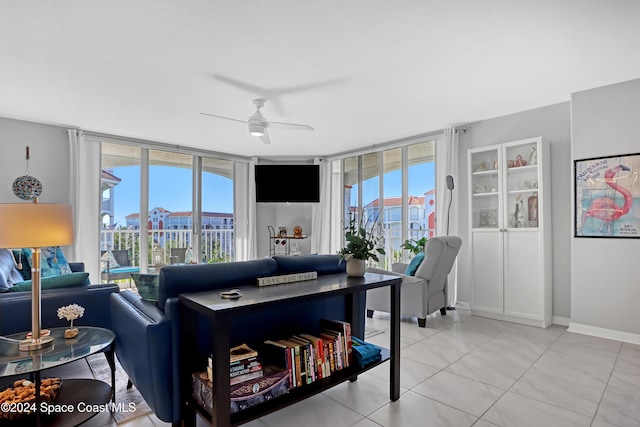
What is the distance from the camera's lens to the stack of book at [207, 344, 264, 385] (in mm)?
1536

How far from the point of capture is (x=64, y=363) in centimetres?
153

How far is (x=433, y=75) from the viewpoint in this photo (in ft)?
9.56

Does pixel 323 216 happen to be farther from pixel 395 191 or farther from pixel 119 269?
pixel 119 269

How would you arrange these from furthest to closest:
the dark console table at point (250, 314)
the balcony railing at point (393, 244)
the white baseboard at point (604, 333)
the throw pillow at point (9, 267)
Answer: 1. the balcony railing at point (393, 244)
2. the white baseboard at point (604, 333)
3. the throw pillow at point (9, 267)
4. the dark console table at point (250, 314)

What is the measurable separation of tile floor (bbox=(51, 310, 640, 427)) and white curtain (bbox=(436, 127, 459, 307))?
1.11 m

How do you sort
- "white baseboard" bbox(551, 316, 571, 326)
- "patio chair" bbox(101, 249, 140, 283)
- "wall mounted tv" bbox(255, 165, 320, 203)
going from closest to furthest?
"white baseboard" bbox(551, 316, 571, 326), "patio chair" bbox(101, 249, 140, 283), "wall mounted tv" bbox(255, 165, 320, 203)

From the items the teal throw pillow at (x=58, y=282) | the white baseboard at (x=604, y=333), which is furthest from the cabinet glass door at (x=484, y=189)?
the teal throw pillow at (x=58, y=282)

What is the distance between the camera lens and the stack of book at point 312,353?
1.73 meters

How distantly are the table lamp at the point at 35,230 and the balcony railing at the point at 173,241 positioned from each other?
3497 mm

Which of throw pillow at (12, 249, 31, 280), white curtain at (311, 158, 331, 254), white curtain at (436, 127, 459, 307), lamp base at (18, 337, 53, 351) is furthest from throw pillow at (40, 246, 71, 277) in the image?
white curtain at (436, 127, 459, 307)

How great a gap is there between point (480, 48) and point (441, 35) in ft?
1.27

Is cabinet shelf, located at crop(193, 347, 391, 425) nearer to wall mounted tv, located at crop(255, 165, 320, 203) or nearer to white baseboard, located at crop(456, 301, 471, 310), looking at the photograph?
white baseboard, located at crop(456, 301, 471, 310)

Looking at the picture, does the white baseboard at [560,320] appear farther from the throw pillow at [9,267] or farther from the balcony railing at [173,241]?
the throw pillow at [9,267]

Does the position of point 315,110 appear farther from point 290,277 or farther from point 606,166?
point 606,166
